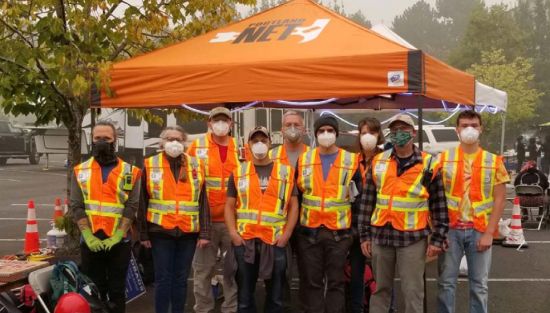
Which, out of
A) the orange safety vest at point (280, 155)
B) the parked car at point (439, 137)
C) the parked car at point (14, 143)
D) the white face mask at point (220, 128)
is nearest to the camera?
the orange safety vest at point (280, 155)

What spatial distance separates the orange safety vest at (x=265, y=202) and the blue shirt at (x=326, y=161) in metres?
0.27

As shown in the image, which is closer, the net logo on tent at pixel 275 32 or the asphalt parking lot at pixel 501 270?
the asphalt parking lot at pixel 501 270

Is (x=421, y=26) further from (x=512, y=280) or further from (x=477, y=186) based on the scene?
(x=477, y=186)

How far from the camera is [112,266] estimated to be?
459 centimetres

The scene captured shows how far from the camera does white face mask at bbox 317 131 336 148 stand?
4504mm

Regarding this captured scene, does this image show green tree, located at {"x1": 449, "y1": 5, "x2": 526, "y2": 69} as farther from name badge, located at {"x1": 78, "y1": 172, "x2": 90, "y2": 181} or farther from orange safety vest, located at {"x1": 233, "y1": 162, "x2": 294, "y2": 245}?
name badge, located at {"x1": 78, "y1": 172, "x2": 90, "y2": 181}

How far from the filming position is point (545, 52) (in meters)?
52.2

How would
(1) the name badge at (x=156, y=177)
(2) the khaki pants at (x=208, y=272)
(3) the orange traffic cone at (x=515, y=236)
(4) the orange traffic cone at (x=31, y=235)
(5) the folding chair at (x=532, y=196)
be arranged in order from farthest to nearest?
1. (5) the folding chair at (x=532, y=196)
2. (3) the orange traffic cone at (x=515, y=236)
3. (4) the orange traffic cone at (x=31, y=235)
4. (2) the khaki pants at (x=208, y=272)
5. (1) the name badge at (x=156, y=177)

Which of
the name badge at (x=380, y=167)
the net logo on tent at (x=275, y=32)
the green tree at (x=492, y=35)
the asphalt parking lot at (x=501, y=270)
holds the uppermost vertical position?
the green tree at (x=492, y=35)

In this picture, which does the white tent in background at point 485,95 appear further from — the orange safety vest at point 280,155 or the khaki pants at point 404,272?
the khaki pants at point 404,272

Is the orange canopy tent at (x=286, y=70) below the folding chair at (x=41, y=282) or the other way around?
the other way around

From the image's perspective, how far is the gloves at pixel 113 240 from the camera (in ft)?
14.6

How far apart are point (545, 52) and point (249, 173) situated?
5489cm

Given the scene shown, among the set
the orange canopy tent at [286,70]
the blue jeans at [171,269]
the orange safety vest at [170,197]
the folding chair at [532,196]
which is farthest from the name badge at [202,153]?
the folding chair at [532,196]
